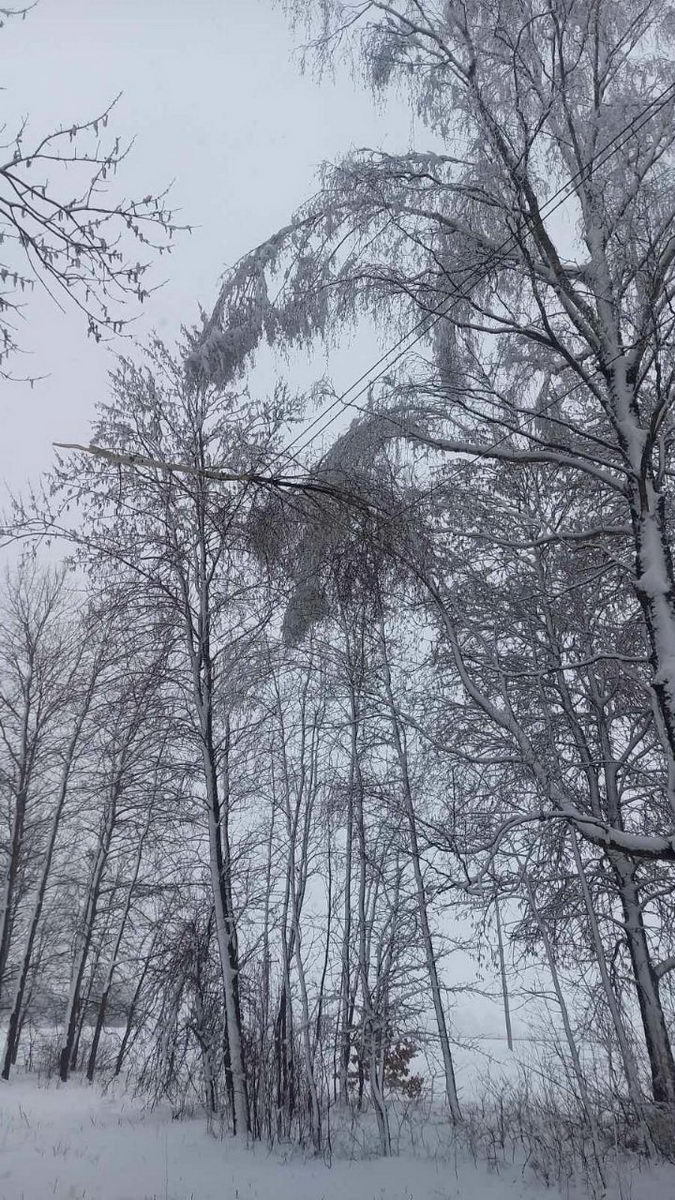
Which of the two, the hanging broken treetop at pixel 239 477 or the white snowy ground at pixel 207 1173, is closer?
the hanging broken treetop at pixel 239 477

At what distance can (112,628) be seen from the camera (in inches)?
289

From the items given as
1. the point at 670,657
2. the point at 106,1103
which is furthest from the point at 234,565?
the point at 106,1103

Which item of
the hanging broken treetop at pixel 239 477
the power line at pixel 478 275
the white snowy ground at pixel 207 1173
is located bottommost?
the white snowy ground at pixel 207 1173

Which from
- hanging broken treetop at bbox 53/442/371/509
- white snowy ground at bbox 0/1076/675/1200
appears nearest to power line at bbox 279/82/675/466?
hanging broken treetop at bbox 53/442/371/509

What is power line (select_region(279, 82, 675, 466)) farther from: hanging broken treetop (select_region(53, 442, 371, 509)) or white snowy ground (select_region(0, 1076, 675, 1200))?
white snowy ground (select_region(0, 1076, 675, 1200))

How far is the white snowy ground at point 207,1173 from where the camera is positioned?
16.9ft

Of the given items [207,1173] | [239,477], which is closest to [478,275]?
[239,477]

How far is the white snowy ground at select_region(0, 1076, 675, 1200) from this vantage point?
516 centimetres

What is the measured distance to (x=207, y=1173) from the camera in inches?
224

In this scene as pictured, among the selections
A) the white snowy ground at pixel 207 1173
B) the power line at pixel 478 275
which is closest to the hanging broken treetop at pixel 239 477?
the power line at pixel 478 275

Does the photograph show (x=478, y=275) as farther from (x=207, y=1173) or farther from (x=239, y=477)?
(x=207, y=1173)

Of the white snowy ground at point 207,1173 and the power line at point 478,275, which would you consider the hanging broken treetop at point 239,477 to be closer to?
the power line at point 478,275

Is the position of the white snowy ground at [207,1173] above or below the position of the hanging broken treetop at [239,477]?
below

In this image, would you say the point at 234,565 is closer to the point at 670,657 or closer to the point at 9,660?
the point at 670,657
